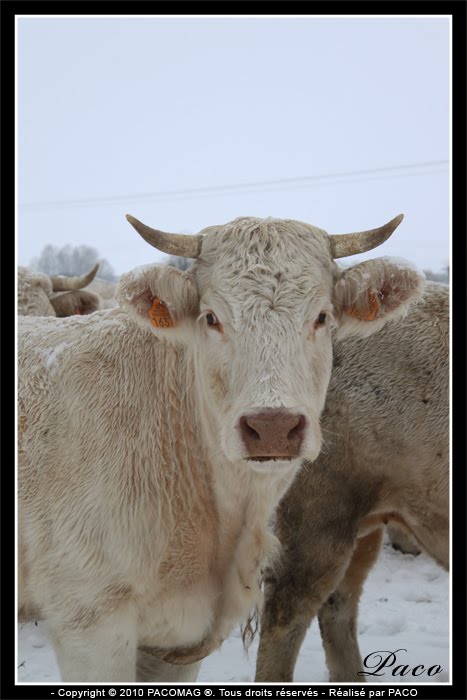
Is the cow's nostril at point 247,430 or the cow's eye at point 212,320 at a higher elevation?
the cow's eye at point 212,320

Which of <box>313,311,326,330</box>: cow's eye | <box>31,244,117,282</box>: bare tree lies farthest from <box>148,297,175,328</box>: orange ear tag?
<box>31,244,117,282</box>: bare tree

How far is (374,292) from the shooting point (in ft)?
11.9

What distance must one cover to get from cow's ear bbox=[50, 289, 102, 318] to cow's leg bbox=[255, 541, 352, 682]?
12.3 feet

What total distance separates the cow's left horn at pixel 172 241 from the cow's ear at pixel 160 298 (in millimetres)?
84

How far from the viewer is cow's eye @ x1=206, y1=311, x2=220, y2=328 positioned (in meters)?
3.34

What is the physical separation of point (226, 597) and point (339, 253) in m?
1.57

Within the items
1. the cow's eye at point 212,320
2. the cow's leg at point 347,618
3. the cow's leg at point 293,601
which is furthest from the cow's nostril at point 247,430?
the cow's leg at point 347,618

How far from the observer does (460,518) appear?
448 cm

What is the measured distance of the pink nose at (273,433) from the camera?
2.89m

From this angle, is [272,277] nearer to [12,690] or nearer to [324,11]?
[324,11]

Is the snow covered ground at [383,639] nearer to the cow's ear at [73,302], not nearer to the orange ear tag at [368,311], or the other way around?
the orange ear tag at [368,311]

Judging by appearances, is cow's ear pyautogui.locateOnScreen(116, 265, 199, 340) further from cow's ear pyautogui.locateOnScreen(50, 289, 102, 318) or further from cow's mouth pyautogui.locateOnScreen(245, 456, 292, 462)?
cow's ear pyautogui.locateOnScreen(50, 289, 102, 318)

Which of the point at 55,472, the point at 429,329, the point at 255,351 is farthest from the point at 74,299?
the point at 255,351

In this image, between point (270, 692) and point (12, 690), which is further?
point (270, 692)
